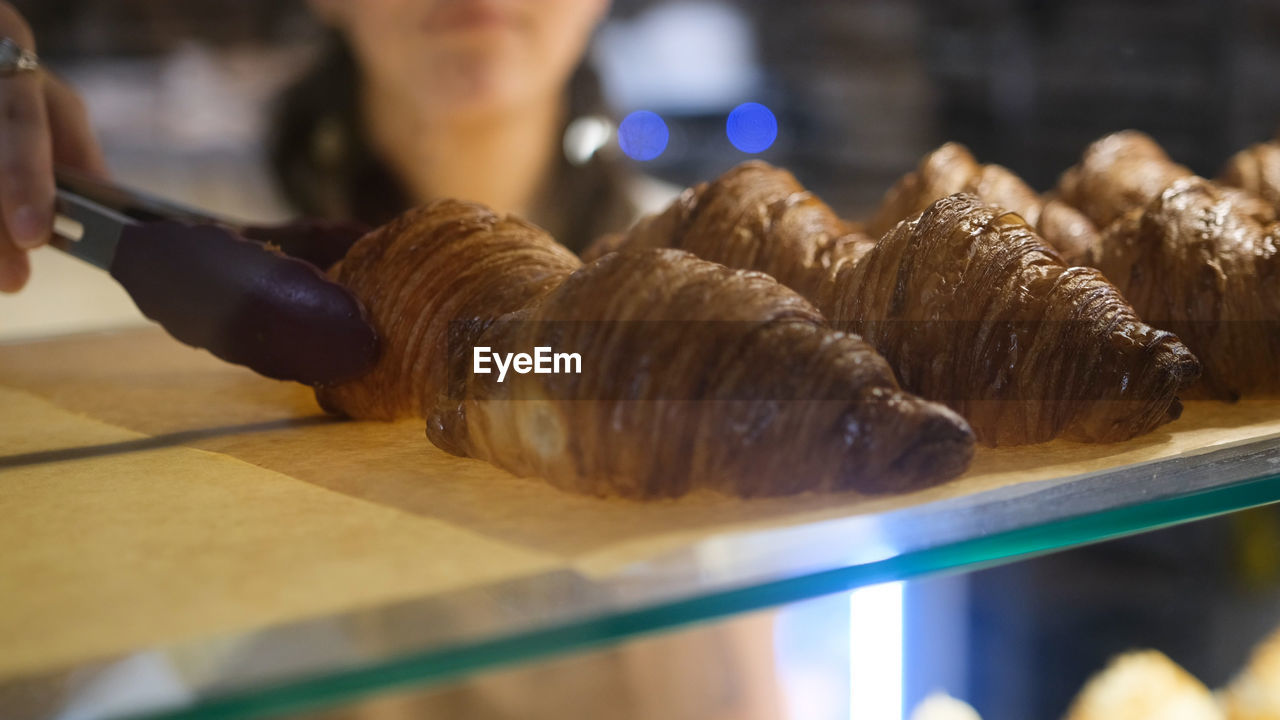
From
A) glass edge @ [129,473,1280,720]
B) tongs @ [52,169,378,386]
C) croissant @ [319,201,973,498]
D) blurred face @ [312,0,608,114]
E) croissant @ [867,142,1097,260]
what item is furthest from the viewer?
blurred face @ [312,0,608,114]

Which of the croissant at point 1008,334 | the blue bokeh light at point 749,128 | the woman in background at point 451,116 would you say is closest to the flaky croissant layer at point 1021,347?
the croissant at point 1008,334

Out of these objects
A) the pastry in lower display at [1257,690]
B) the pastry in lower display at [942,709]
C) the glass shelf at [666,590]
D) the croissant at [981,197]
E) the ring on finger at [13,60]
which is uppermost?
the ring on finger at [13,60]

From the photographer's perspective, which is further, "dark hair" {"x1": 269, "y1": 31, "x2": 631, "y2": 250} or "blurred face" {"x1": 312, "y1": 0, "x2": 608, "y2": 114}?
"dark hair" {"x1": 269, "y1": 31, "x2": 631, "y2": 250}

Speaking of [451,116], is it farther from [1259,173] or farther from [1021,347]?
[1021,347]

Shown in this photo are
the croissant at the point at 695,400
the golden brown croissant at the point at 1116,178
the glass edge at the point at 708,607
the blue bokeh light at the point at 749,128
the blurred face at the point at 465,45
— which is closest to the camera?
the glass edge at the point at 708,607

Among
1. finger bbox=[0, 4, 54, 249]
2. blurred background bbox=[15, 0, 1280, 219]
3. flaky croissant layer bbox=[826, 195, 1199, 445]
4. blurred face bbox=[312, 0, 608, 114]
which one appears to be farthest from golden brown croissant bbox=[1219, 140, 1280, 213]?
blurred background bbox=[15, 0, 1280, 219]

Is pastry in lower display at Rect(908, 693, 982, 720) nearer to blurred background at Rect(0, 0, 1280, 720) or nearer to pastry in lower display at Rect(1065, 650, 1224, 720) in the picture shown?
pastry in lower display at Rect(1065, 650, 1224, 720)

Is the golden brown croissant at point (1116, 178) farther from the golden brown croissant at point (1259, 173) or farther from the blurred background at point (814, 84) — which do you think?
the blurred background at point (814, 84)

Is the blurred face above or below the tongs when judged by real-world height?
above

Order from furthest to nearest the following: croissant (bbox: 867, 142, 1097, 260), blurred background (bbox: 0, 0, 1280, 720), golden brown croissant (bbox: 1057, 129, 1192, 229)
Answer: blurred background (bbox: 0, 0, 1280, 720), golden brown croissant (bbox: 1057, 129, 1192, 229), croissant (bbox: 867, 142, 1097, 260)
